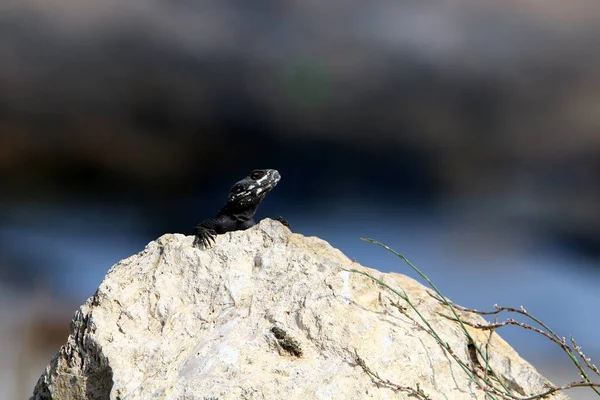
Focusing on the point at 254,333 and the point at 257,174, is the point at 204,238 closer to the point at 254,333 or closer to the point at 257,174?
the point at 254,333

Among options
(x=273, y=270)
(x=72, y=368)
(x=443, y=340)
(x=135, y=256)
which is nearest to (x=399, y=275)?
(x=443, y=340)

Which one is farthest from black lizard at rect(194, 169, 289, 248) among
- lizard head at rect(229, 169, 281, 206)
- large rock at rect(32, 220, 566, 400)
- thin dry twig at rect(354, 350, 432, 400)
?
thin dry twig at rect(354, 350, 432, 400)

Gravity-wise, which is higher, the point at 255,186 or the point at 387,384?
the point at 255,186

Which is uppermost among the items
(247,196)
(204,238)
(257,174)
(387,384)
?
(257,174)

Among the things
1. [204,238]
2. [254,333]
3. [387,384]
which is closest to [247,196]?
[204,238]

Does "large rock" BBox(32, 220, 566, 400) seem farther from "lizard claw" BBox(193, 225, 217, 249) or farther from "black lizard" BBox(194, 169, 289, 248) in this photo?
"black lizard" BBox(194, 169, 289, 248)

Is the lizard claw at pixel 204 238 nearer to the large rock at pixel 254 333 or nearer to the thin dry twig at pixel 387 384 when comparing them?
the large rock at pixel 254 333

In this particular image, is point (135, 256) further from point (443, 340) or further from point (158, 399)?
point (443, 340)

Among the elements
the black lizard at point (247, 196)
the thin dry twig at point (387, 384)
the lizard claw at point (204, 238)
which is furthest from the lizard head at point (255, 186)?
the thin dry twig at point (387, 384)
